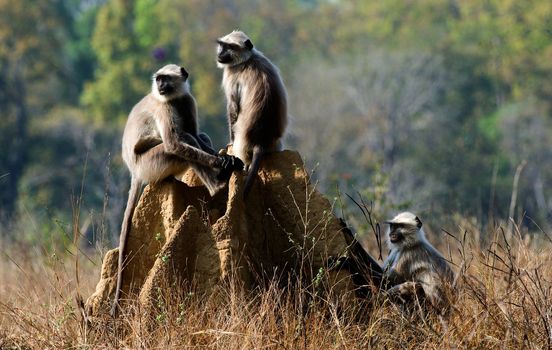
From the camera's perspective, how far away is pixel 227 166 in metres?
6.54

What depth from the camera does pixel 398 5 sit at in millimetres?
56750

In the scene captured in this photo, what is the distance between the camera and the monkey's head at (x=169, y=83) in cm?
703

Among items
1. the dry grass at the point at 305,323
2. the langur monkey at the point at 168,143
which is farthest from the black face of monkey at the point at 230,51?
the dry grass at the point at 305,323

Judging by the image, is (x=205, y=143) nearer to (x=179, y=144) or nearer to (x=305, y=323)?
(x=179, y=144)

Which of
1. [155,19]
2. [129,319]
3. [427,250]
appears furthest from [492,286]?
[155,19]

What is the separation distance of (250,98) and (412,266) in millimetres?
1816

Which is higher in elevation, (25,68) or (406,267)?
(406,267)

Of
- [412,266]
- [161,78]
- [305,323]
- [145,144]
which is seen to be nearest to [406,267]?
[412,266]

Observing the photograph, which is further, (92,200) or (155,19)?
(155,19)

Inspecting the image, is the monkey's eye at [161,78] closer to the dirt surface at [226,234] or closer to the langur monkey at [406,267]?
the dirt surface at [226,234]

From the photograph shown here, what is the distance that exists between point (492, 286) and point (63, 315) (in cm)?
268

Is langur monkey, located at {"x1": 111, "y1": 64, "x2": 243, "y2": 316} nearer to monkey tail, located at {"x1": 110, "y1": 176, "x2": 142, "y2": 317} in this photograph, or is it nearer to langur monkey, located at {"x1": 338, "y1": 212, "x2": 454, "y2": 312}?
monkey tail, located at {"x1": 110, "y1": 176, "x2": 142, "y2": 317}

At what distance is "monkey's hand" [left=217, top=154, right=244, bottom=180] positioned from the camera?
653cm

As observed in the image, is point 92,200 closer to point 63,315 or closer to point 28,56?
point 28,56
